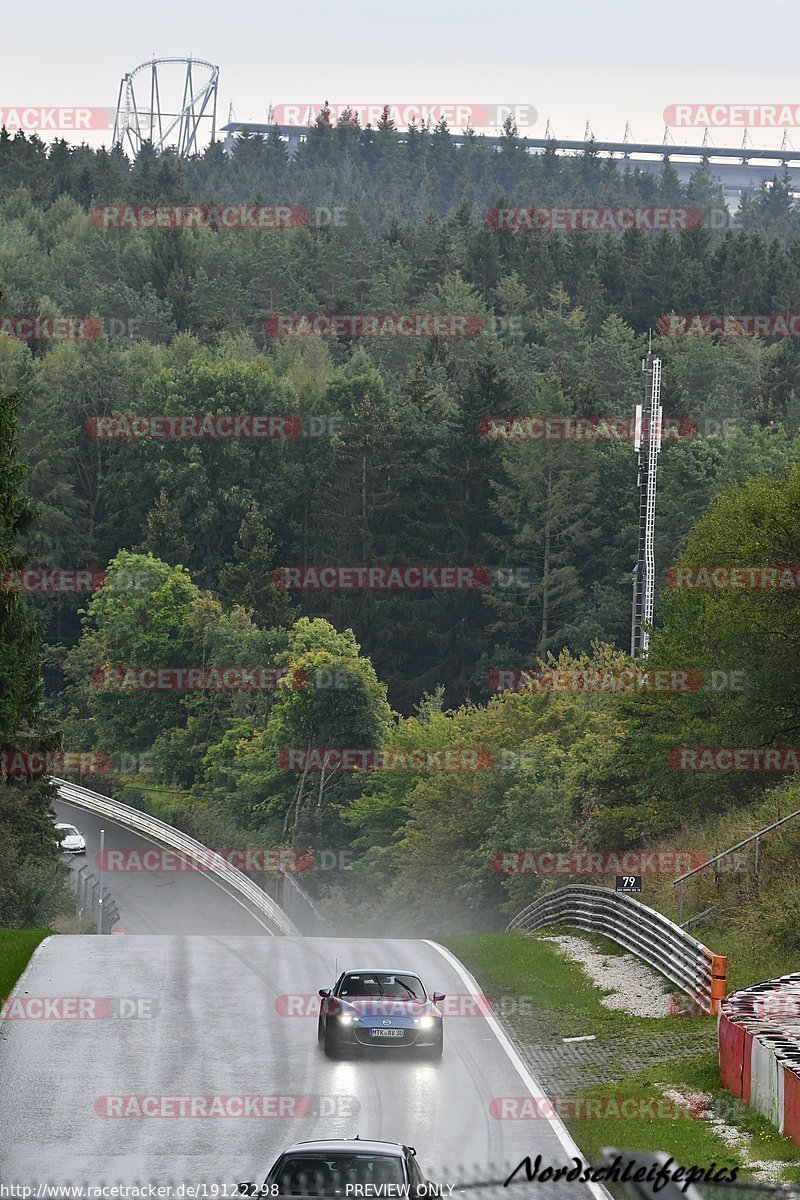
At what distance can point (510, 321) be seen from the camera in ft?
492

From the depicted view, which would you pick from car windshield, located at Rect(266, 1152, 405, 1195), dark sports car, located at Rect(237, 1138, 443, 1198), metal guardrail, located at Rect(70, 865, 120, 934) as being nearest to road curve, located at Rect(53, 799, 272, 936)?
metal guardrail, located at Rect(70, 865, 120, 934)

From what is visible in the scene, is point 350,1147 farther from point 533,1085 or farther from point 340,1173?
point 533,1085

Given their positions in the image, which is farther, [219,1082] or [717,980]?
[717,980]

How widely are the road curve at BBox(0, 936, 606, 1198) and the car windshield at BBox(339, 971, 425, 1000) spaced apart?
2.79 ft

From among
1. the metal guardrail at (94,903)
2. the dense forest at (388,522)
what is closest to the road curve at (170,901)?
the metal guardrail at (94,903)

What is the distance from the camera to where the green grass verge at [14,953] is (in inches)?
1117

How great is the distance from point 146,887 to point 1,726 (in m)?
37.5

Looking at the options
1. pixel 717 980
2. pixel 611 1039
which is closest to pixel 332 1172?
pixel 611 1039

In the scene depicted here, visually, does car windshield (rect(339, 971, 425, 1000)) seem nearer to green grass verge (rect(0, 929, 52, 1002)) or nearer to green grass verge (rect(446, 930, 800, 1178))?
green grass verge (rect(446, 930, 800, 1178))

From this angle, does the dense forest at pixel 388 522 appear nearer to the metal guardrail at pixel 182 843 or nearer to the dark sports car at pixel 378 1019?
the metal guardrail at pixel 182 843

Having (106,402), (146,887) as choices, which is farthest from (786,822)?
(106,402)

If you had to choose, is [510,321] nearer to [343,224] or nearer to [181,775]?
[343,224]

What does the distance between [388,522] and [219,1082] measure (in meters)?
95.3

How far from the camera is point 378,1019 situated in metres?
22.7
